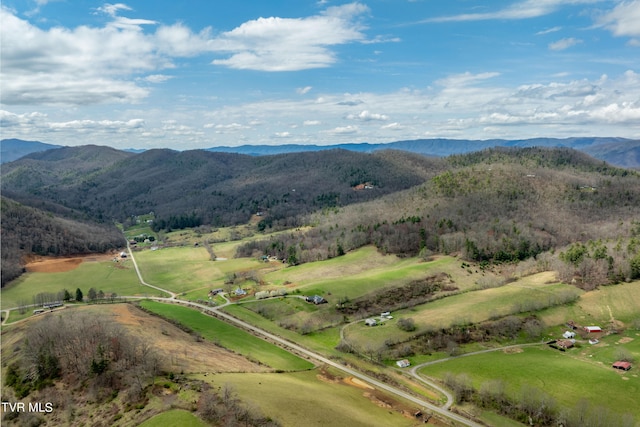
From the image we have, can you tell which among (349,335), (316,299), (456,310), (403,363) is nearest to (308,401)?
(403,363)

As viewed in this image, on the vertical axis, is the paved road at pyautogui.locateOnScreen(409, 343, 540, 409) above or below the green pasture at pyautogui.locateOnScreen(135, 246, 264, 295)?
below

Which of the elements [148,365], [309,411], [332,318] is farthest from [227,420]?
[332,318]

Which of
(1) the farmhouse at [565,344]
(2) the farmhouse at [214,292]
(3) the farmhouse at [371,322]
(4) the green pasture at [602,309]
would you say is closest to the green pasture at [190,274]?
(2) the farmhouse at [214,292]

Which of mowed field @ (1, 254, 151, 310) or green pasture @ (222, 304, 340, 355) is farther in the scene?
mowed field @ (1, 254, 151, 310)

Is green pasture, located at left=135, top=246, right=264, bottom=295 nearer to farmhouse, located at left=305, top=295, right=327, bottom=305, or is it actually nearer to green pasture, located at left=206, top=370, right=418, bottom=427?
farmhouse, located at left=305, top=295, right=327, bottom=305

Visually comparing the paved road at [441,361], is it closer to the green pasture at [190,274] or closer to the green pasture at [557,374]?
the green pasture at [557,374]

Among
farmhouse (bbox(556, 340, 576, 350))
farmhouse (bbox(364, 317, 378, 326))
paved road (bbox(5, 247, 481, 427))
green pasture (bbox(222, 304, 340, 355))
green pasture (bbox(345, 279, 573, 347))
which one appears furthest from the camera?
farmhouse (bbox(364, 317, 378, 326))

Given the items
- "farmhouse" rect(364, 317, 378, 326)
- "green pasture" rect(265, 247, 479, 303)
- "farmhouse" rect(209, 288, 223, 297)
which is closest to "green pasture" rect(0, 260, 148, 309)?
"farmhouse" rect(209, 288, 223, 297)

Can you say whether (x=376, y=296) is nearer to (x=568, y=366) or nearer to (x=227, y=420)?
(x=568, y=366)
